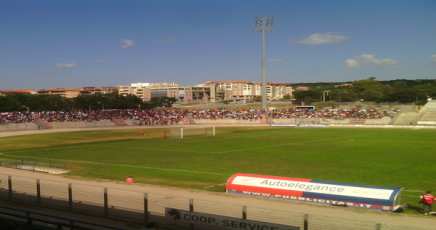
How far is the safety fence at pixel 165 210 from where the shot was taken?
11086mm

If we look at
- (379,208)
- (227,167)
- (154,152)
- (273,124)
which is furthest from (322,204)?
(273,124)

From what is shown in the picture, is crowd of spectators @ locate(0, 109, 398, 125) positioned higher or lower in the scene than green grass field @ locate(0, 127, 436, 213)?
higher

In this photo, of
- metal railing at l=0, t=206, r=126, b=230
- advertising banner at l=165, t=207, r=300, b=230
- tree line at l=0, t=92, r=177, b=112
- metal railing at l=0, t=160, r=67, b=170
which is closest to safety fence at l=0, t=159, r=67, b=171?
metal railing at l=0, t=160, r=67, b=170

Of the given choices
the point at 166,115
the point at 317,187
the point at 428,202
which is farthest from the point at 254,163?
the point at 166,115

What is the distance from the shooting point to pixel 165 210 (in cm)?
1305

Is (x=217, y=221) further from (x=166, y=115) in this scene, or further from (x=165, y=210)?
(x=166, y=115)

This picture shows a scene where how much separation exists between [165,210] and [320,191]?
7.52 meters

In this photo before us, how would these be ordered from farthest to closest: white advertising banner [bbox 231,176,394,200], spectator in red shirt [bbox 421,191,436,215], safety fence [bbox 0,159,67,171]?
safety fence [bbox 0,159,67,171] < white advertising banner [bbox 231,176,394,200] < spectator in red shirt [bbox 421,191,436,215]

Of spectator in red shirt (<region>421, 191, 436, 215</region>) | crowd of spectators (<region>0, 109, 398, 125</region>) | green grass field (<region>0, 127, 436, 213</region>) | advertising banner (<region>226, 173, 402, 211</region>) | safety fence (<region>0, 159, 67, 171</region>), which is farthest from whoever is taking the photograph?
crowd of spectators (<region>0, 109, 398, 125</region>)

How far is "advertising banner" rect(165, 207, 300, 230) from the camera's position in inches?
439

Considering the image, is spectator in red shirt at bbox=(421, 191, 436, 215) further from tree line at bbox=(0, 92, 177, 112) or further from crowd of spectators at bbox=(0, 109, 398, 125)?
tree line at bbox=(0, 92, 177, 112)

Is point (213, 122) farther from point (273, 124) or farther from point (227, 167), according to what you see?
point (227, 167)

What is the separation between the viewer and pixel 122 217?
13562 mm

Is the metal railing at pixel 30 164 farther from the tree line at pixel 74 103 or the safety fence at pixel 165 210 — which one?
the tree line at pixel 74 103
